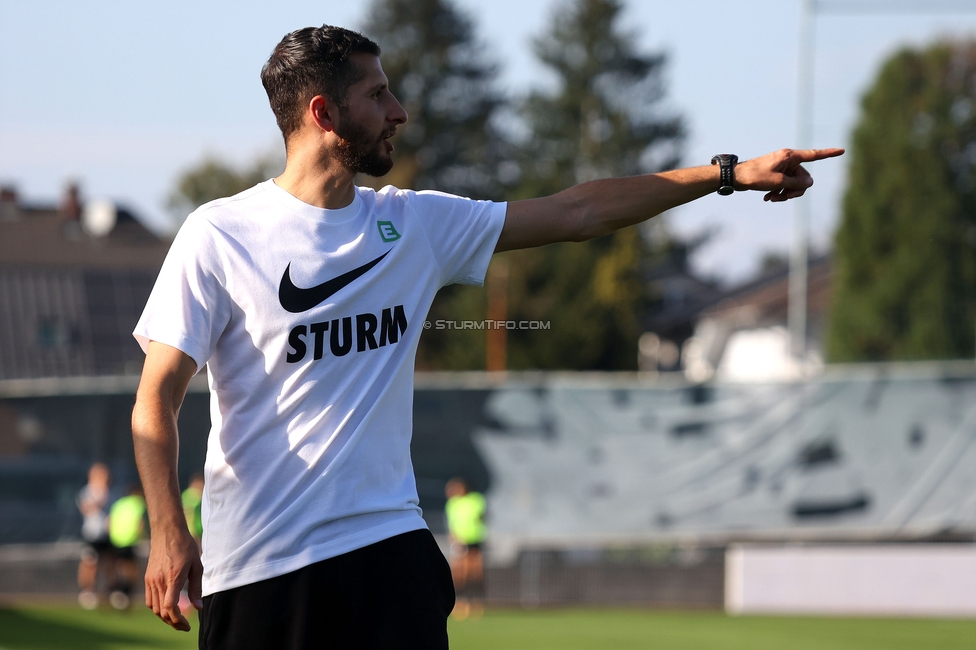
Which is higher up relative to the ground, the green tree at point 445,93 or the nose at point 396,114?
the green tree at point 445,93

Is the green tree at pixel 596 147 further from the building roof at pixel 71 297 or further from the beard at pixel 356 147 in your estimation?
the beard at pixel 356 147

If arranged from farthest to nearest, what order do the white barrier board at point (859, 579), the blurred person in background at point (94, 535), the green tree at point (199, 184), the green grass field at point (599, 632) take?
the green tree at point (199, 184), the blurred person in background at point (94, 535), the white barrier board at point (859, 579), the green grass field at point (599, 632)

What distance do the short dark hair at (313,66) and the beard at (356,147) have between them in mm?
58

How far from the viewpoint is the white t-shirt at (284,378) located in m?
2.74

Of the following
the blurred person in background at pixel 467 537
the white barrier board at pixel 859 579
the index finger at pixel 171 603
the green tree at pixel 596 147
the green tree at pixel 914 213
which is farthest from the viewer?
the green tree at pixel 596 147

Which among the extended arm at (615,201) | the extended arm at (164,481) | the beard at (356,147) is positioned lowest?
the extended arm at (164,481)

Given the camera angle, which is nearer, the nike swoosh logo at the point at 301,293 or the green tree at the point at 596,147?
the nike swoosh logo at the point at 301,293

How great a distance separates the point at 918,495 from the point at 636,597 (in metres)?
3.82

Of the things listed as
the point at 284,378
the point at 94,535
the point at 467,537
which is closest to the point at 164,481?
the point at 284,378

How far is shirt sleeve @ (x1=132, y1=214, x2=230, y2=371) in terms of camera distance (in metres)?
2.66

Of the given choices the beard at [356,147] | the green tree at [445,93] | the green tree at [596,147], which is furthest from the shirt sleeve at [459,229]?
the green tree at [445,93]

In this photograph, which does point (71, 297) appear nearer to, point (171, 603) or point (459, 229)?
point (459, 229)

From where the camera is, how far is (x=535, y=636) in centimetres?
1310

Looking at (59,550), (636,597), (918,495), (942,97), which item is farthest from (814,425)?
(59,550)
